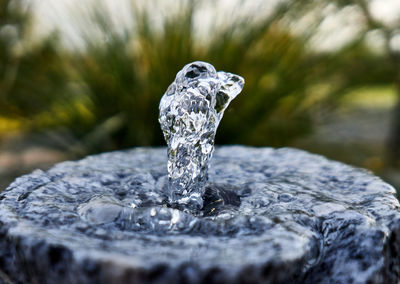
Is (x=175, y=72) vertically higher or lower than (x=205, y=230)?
higher

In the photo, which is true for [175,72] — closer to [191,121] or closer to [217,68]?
[217,68]

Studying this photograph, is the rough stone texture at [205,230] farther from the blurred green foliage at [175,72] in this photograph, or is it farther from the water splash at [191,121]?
the blurred green foliage at [175,72]

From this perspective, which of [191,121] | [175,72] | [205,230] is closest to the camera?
[205,230]

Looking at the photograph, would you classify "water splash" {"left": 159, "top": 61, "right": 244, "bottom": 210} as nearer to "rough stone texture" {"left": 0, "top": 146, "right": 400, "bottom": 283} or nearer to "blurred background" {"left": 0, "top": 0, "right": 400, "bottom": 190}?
"rough stone texture" {"left": 0, "top": 146, "right": 400, "bottom": 283}

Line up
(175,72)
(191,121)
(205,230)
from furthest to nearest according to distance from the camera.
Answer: (175,72) < (191,121) < (205,230)

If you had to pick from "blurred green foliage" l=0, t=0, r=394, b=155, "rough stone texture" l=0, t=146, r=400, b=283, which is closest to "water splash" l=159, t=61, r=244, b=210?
"rough stone texture" l=0, t=146, r=400, b=283

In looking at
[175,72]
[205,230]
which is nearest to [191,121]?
[205,230]
